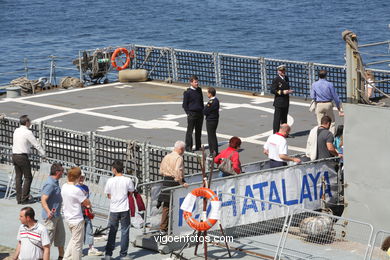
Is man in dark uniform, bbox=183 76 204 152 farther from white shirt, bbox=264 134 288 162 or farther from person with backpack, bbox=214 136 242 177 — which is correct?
person with backpack, bbox=214 136 242 177

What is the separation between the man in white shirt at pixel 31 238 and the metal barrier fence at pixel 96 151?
5521mm

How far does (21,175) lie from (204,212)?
5308 mm

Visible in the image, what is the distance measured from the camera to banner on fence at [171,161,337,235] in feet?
48.4

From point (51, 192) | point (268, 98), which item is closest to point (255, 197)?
point (51, 192)

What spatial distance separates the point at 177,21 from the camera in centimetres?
9606

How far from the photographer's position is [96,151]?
19.6 metres

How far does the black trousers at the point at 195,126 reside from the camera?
21.1 m

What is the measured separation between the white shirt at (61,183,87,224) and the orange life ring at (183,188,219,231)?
171cm

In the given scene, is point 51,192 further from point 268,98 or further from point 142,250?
point 268,98

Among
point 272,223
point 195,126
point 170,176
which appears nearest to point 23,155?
point 170,176

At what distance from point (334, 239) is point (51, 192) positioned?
5084 mm

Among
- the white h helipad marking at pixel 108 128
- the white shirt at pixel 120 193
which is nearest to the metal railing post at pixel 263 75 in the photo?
the white h helipad marking at pixel 108 128
